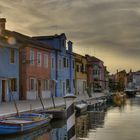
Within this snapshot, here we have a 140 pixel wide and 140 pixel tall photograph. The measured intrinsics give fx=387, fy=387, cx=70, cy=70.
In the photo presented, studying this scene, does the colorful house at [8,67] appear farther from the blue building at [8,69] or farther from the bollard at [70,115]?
the bollard at [70,115]

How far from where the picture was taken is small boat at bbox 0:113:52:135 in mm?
21984

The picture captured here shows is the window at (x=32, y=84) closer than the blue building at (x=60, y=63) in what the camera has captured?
Yes

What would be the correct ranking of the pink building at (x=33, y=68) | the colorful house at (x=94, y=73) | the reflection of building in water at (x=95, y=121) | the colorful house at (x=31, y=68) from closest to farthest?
the reflection of building in water at (x=95, y=121), the colorful house at (x=31, y=68), the pink building at (x=33, y=68), the colorful house at (x=94, y=73)

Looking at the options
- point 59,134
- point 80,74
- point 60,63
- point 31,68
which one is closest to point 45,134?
point 59,134

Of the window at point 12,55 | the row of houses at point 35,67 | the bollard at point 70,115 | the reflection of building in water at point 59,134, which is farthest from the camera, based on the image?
the window at point 12,55

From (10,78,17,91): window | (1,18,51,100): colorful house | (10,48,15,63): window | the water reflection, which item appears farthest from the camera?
(1,18,51,100): colorful house

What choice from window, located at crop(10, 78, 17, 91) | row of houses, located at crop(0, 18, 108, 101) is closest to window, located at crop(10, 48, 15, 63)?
row of houses, located at crop(0, 18, 108, 101)

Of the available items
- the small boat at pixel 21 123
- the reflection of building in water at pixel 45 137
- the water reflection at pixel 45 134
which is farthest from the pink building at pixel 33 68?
the reflection of building in water at pixel 45 137

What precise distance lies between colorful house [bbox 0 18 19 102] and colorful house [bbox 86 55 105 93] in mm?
46493

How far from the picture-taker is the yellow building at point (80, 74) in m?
75.8

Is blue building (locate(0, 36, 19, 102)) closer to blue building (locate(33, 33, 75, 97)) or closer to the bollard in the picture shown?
blue building (locate(33, 33, 75, 97))

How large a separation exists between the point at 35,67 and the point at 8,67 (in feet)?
26.1

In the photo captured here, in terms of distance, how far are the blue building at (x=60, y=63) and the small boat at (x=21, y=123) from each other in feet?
105

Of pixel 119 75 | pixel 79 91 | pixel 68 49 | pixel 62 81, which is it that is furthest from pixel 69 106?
pixel 119 75
